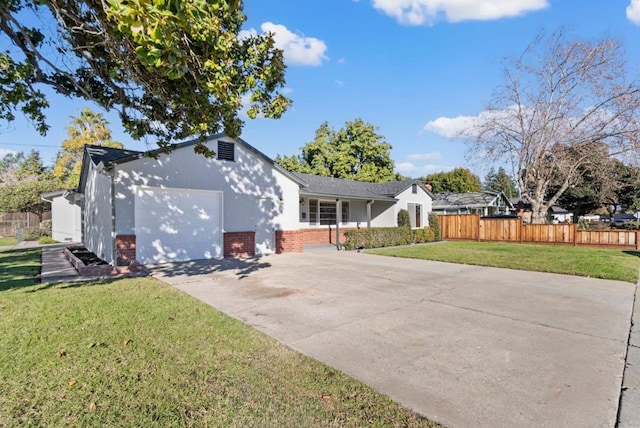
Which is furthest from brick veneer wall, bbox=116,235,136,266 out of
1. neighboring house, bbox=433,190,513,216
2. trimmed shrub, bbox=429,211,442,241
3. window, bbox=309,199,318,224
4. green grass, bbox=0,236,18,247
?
neighboring house, bbox=433,190,513,216

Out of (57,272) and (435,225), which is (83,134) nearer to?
(57,272)

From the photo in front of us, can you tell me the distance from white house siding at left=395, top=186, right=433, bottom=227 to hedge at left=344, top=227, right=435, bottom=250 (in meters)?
2.18

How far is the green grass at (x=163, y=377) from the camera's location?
275 cm

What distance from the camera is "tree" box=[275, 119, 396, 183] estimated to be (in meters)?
33.9

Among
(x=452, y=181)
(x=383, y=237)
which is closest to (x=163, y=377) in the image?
(x=383, y=237)

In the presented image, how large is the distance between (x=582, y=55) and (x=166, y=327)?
2655 cm

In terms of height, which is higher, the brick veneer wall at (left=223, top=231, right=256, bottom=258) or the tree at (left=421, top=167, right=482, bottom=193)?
the tree at (left=421, top=167, right=482, bottom=193)

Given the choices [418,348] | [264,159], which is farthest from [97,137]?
[418,348]

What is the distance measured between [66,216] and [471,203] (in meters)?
31.0

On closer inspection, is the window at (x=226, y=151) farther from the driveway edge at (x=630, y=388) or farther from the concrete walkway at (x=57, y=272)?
the driveway edge at (x=630, y=388)

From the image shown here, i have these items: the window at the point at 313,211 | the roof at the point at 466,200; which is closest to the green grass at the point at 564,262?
the window at the point at 313,211

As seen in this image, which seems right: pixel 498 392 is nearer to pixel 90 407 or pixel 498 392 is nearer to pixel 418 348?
pixel 418 348

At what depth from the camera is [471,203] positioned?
102ft

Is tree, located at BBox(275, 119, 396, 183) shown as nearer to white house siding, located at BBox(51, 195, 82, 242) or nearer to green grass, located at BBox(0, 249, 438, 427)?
white house siding, located at BBox(51, 195, 82, 242)
